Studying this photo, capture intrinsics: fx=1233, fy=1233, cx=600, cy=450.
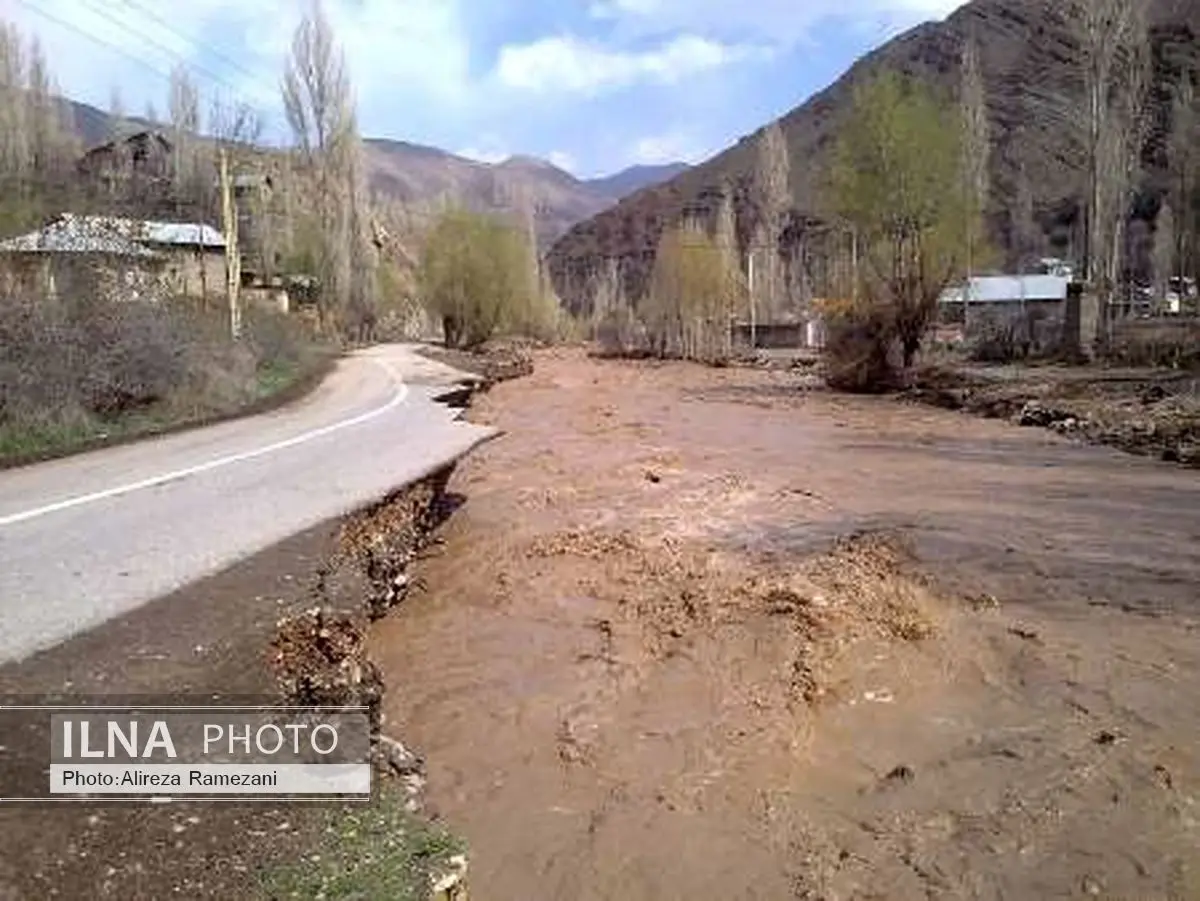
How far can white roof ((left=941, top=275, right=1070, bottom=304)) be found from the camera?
3351 inches

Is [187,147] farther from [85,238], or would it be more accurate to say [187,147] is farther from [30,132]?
[85,238]

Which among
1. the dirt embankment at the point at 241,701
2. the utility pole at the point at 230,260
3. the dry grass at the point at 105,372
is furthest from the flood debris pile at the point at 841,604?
the utility pole at the point at 230,260

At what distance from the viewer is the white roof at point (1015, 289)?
85.1 metres

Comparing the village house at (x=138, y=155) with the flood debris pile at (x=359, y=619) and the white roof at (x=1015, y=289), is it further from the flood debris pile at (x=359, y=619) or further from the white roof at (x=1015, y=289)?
the flood debris pile at (x=359, y=619)

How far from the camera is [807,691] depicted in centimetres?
735

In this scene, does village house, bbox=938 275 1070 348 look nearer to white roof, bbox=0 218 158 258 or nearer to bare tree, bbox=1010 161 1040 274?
bare tree, bbox=1010 161 1040 274

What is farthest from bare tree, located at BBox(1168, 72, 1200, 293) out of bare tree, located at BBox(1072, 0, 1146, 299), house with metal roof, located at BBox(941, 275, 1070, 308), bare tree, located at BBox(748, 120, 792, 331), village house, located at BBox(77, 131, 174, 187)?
village house, located at BBox(77, 131, 174, 187)

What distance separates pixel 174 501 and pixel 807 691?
23.9ft

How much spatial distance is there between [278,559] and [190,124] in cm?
6912

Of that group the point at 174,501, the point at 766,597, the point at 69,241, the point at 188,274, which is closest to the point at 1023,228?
the point at 188,274

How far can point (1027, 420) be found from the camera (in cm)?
2430

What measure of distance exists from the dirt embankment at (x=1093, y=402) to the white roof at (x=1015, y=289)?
5101cm

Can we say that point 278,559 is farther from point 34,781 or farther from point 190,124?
point 190,124

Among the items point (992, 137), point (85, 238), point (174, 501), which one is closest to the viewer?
point (174, 501)
